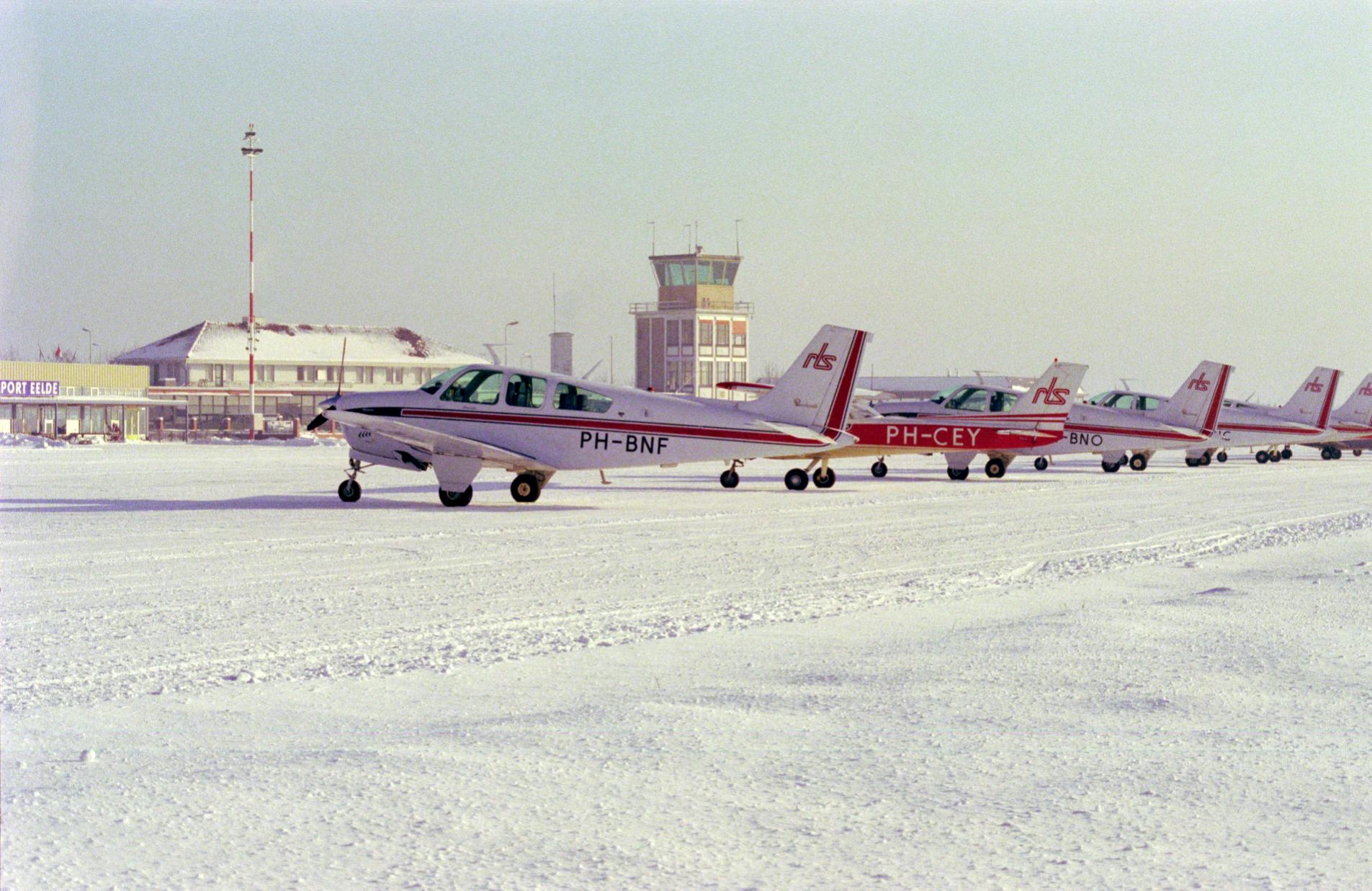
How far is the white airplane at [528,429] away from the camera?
1953 cm

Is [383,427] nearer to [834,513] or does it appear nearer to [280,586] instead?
[834,513]

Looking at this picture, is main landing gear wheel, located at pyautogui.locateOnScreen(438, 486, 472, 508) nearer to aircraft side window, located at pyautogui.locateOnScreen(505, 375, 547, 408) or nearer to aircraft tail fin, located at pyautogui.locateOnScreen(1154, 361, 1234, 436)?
aircraft side window, located at pyautogui.locateOnScreen(505, 375, 547, 408)

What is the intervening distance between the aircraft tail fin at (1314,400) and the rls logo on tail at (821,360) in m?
25.8

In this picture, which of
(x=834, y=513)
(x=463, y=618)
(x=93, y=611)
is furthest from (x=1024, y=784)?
(x=834, y=513)

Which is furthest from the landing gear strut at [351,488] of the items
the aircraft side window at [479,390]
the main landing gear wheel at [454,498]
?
the aircraft side window at [479,390]

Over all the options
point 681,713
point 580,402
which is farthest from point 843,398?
point 681,713

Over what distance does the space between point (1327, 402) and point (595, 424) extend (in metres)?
31.1

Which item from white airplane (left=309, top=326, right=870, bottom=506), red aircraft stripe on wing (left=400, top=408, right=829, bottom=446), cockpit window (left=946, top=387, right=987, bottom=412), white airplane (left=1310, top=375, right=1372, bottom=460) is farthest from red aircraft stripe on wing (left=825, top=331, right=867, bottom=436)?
white airplane (left=1310, top=375, right=1372, bottom=460)

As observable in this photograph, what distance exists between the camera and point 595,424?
19641mm

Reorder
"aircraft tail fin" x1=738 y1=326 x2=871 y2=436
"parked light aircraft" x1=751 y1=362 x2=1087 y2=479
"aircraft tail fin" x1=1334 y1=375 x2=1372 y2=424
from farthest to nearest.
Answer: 1. "aircraft tail fin" x1=1334 y1=375 x2=1372 y2=424
2. "parked light aircraft" x1=751 y1=362 x2=1087 y2=479
3. "aircraft tail fin" x1=738 y1=326 x2=871 y2=436

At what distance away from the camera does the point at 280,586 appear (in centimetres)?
1070

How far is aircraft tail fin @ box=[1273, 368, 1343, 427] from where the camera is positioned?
43.2 metres

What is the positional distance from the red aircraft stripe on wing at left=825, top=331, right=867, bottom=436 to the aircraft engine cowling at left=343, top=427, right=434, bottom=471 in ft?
19.1

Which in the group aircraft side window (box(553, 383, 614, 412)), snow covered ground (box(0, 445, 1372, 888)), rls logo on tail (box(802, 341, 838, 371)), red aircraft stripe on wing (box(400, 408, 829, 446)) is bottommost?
snow covered ground (box(0, 445, 1372, 888))
